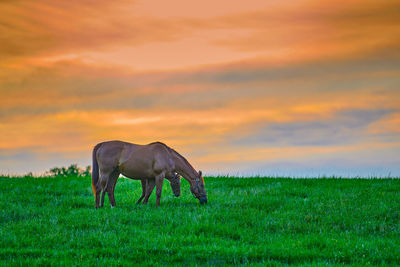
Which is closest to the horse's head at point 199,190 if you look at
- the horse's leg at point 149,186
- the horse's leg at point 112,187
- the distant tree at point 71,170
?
the horse's leg at point 149,186

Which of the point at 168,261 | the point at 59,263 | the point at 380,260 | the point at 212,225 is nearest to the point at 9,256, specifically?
the point at 59,263

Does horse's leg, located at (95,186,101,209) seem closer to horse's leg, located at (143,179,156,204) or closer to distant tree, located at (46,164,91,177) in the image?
horse's leg, located at (143,179,156,204)

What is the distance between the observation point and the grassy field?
466 inches

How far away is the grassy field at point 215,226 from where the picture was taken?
11.8 metres

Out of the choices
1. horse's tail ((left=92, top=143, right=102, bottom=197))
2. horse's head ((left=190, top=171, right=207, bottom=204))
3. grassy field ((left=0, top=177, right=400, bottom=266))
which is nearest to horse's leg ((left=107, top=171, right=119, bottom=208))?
horse's tail ((left=92, top=143, right=102, bottom=197))

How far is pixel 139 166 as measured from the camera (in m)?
18.1

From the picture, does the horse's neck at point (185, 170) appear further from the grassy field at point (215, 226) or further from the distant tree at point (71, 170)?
the distant tree at point (71, 170)

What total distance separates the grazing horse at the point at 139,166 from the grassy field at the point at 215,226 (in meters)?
0.96

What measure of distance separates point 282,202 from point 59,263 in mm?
9610

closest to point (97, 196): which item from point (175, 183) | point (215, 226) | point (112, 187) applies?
point (112, 187)

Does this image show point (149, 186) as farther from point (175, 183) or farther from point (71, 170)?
point (71, 170)

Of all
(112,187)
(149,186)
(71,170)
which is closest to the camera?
(112,187)

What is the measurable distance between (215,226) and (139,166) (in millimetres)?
4949

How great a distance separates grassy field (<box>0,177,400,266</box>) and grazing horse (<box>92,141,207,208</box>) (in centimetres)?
96
